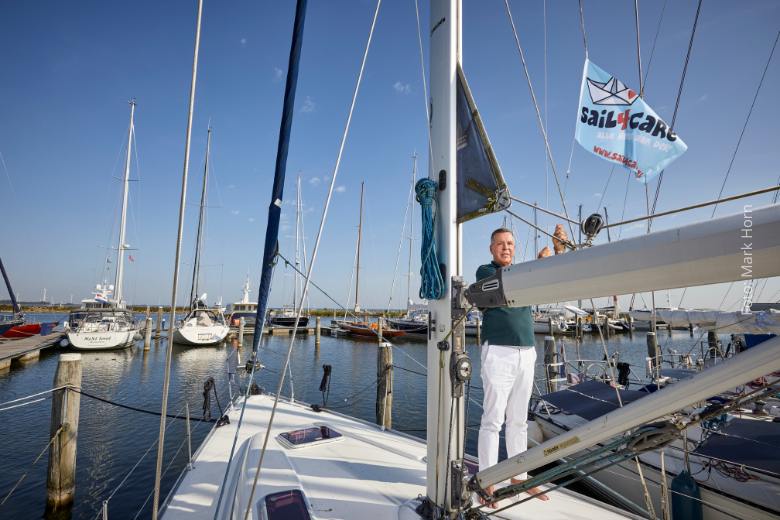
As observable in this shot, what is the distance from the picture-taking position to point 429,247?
2.47 metres

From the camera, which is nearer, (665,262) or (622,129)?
(665,262)

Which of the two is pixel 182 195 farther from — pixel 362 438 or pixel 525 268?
pixel 362 438

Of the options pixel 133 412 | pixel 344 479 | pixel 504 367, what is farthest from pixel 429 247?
pixel 133 412

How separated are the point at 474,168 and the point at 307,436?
3528 millimetres

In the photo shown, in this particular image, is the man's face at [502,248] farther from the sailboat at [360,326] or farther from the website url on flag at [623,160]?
the sailboat at [360,326]

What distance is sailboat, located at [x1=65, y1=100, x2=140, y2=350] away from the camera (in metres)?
21.1

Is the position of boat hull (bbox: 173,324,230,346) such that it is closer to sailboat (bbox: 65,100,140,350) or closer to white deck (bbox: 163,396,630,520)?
sailboat (bbox: 65,100,140,350)

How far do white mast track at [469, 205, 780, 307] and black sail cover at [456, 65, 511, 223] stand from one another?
0.66 metres

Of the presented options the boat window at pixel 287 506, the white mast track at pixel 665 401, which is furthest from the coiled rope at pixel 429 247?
the boat window at pixel 287 506

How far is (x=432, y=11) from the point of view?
8.72ft

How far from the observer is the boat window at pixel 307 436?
156 inches

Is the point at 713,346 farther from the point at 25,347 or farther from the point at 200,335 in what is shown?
the point at 25,347

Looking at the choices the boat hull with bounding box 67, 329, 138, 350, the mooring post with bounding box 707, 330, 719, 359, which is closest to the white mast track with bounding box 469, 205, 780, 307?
the mooring post with bounding box 707, 330, 719, 359

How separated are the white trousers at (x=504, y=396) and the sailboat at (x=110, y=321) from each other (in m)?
25.7
